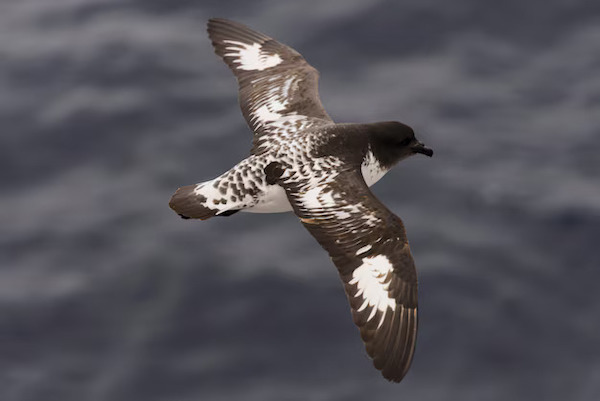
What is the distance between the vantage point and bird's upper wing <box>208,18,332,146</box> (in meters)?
11.5

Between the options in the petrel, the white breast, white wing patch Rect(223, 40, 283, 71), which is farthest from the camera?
white wing patch Rect(223, 40, 283, 71)

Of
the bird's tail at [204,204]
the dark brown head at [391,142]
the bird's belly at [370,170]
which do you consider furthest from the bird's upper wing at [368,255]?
the dark brown head at [391,142]

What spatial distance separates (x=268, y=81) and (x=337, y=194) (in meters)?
2.58

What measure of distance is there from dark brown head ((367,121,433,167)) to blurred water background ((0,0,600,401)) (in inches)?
77.9

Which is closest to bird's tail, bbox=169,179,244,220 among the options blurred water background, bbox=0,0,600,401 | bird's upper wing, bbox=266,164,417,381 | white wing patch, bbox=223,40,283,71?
bird's upper wing, bbox=266,164,417,381

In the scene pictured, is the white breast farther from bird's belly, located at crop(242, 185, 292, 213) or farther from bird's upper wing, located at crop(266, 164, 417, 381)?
bird's belly, located at crop(242, 185, 292, 213)

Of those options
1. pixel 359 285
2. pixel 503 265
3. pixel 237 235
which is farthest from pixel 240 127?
pixel 359 285

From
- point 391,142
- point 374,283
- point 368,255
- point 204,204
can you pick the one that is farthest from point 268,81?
point 374,283

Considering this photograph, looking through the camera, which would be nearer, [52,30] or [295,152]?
[295,152]

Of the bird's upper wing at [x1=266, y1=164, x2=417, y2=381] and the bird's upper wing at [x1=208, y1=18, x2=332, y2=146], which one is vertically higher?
the bird's upper wing at [x1=208, y1=18, x2=332, y2=146]

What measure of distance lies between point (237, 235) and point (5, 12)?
613 cm

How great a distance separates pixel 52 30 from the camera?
1628cm

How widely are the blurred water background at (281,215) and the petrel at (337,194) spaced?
6.50 feet

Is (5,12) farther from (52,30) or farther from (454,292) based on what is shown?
(454,292)
